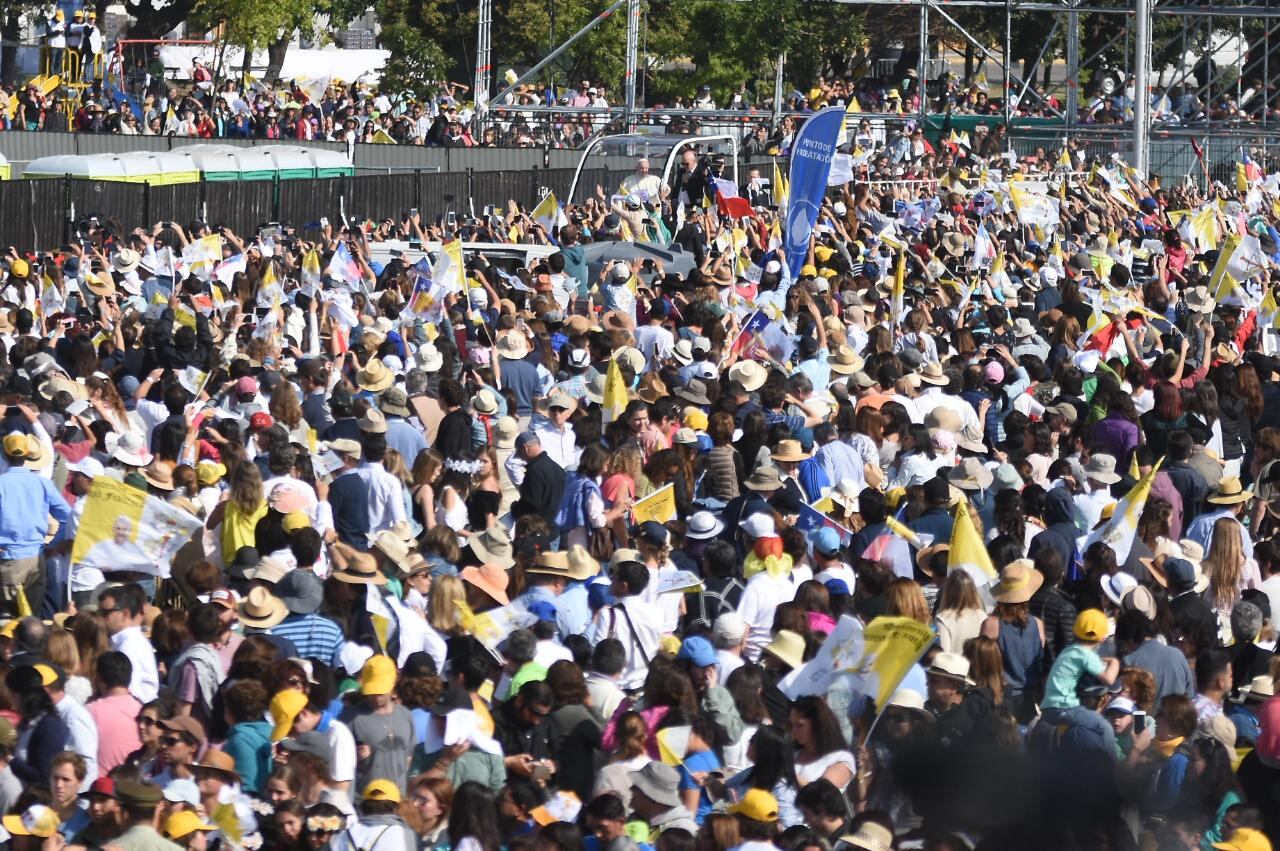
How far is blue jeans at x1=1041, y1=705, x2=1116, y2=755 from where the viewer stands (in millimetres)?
7158

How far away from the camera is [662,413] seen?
11.6 m

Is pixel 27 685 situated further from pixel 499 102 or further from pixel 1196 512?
pixel 499 102

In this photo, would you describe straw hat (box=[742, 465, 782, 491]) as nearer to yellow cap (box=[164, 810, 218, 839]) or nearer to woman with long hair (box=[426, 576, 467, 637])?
woman with long hair (box=[426, 576, 467, 637])

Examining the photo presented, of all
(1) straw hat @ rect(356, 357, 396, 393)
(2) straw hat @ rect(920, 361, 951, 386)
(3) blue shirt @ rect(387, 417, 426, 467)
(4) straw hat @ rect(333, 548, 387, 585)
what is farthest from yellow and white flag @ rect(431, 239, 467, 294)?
(4) straw hat @ rect(333, 548, 387, 585)

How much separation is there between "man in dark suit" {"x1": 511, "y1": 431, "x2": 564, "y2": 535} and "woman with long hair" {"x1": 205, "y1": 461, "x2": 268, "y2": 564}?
1.58 metres

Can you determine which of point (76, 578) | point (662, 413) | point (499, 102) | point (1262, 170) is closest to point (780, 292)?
point (662, 413)

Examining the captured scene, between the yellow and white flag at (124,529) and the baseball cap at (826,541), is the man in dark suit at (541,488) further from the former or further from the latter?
the yellow and white flag at (124,529)

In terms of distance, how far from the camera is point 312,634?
8516 mm

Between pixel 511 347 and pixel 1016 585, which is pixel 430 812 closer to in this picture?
pixel 1016 585

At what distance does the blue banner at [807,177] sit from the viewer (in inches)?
725

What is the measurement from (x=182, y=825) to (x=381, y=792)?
2.02ft

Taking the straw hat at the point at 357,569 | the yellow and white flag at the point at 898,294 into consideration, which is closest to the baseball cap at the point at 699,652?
the straw hat at the point at 357,569

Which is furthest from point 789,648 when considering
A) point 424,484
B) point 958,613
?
point 424,484

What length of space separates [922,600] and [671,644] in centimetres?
102
